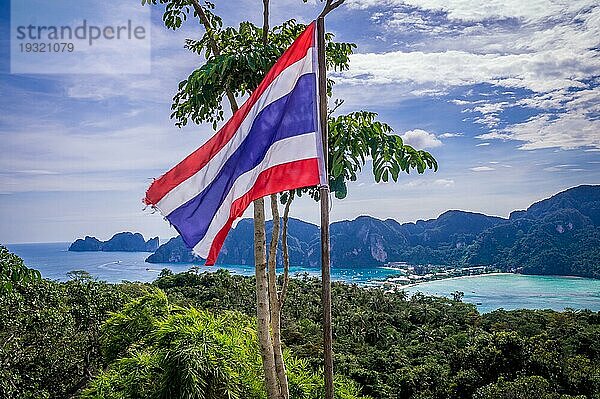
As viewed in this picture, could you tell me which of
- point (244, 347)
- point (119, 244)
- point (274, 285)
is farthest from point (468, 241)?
point (274, 285)

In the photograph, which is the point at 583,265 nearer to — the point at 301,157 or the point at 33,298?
the point at 33,298

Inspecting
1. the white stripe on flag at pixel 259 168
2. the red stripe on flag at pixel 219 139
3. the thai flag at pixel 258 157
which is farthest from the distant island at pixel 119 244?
the white stripe on flag at pixel 259 168

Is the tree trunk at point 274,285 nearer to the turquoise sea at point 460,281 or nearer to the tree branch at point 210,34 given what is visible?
the tree branch at point 210,34

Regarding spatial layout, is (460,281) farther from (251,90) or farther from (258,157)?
(258,157)

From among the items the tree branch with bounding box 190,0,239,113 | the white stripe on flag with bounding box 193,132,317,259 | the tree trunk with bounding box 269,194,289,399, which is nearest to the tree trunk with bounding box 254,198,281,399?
the tree trunk with bounding box 269,194,289,399

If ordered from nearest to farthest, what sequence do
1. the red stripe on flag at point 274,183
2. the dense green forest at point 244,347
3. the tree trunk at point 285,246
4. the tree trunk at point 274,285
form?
the red stripe on flag at point 274,183, the tree trunk at point 274,285, the tree trunk at point 285,246, the dense green forest at point 244,347

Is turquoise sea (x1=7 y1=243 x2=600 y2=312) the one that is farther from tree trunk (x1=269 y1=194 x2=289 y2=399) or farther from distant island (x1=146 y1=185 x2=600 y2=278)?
tree trunk (x1=269 y1=194 x2=289 y2=399)
